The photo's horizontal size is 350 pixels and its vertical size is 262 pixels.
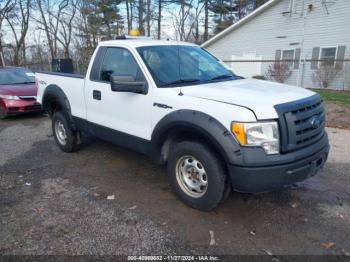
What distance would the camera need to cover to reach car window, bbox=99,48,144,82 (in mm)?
4016

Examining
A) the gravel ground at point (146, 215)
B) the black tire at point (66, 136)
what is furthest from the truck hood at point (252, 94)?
the black tire at point (66, 136)

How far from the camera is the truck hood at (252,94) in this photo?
117 inches

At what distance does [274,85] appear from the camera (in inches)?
152

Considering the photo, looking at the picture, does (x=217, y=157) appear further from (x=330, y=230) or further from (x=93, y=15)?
(x=93, y=15)

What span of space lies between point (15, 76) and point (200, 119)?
8851 millimetres

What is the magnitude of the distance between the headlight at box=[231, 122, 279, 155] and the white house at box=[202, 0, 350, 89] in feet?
40.3

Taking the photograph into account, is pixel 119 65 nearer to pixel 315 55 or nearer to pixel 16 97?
pixel 16 97

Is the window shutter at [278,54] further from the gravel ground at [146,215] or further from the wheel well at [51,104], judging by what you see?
the wheel well at [51,104]

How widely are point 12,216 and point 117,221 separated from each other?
1.27m

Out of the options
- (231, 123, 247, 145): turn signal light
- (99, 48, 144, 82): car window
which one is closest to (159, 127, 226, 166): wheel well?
(231, 123, 247, 145): turn signal light

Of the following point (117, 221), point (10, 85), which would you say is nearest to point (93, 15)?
point (10, 85)

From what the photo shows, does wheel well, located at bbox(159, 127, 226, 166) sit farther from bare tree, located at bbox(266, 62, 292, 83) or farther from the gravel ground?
bare tree, located at bbox(266, 62, 292, 83)

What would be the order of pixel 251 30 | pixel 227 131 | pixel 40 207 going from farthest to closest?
pixel 251 30 < pixel 40 207 < pixel 227 131

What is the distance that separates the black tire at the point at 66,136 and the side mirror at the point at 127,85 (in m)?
2.25
